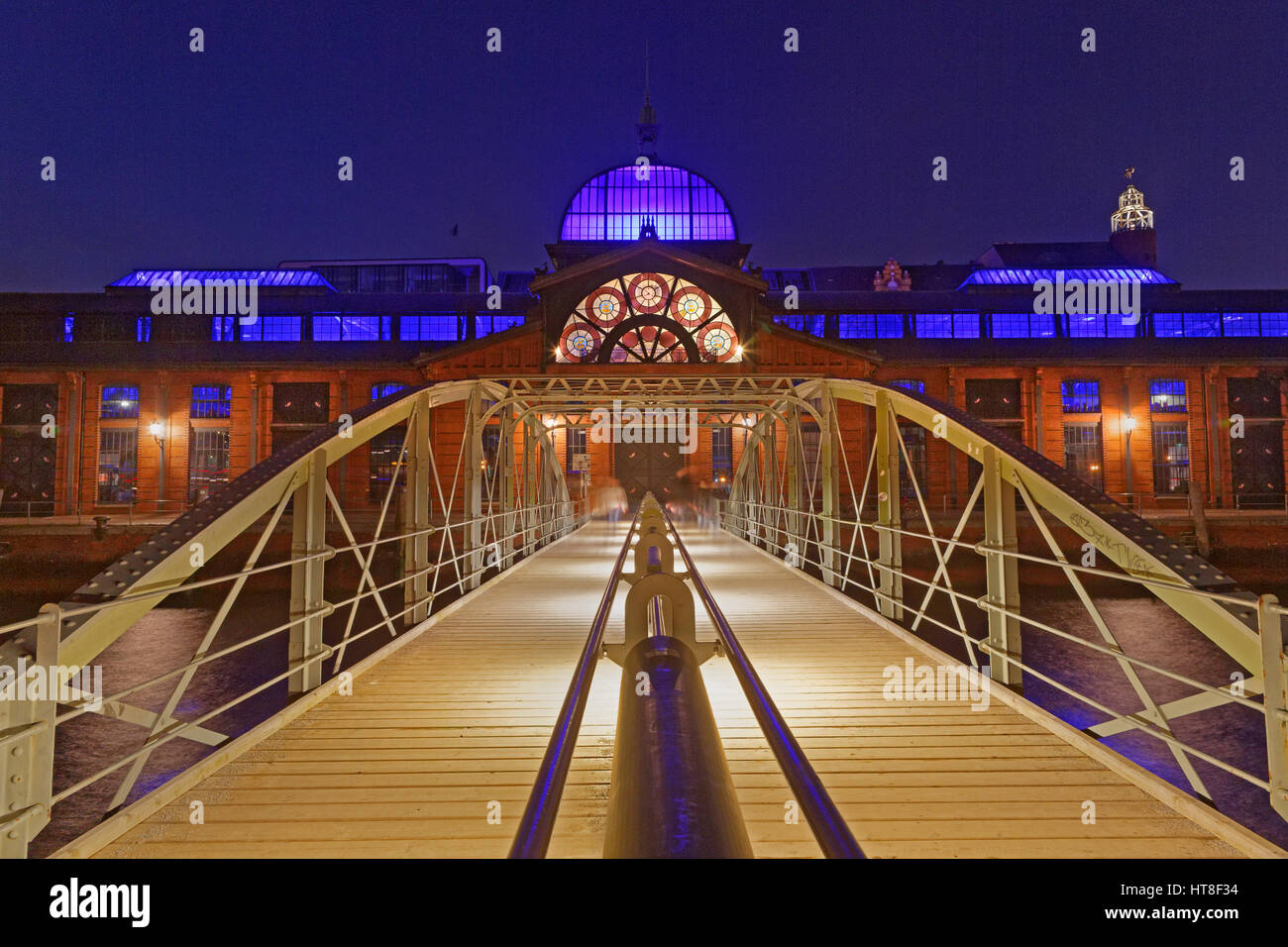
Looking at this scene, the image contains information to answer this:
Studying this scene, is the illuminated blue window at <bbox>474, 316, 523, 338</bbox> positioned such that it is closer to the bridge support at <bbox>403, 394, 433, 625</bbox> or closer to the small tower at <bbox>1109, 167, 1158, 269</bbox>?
the bridge support at <bbox>403, 394, 433, 625</bbox>

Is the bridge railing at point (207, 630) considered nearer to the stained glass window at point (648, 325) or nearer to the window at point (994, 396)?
the stained glass window at point (648, 325)

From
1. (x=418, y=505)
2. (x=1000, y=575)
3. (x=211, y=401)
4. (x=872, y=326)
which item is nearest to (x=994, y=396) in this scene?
(x=872, y=326)

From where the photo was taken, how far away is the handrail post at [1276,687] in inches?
127

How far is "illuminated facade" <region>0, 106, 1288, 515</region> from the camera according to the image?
2798cm

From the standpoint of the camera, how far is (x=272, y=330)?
33250mm

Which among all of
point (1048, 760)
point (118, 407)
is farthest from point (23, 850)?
point (118, 407)

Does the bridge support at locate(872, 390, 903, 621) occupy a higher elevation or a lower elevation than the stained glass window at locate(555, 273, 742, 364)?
lower

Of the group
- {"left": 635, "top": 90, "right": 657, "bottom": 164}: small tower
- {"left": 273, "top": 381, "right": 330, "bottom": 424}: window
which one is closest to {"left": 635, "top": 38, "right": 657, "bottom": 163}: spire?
{"left": 635, "top": 90, "right": 657, "bottom": 164}: small tower

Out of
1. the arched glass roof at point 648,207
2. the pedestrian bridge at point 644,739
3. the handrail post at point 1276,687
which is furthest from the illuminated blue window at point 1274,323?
the handrail post at point 1276,687

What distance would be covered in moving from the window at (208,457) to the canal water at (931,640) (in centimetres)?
812

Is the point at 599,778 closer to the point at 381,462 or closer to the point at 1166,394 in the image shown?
the point at 381,462

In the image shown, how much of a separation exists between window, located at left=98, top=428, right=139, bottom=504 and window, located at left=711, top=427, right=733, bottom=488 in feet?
78.0

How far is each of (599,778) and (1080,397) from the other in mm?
32307
